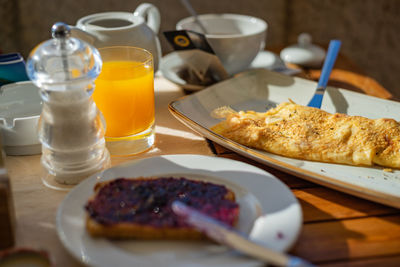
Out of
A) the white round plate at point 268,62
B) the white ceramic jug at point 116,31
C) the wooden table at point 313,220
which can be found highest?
the white ceramic jug at point 116,31

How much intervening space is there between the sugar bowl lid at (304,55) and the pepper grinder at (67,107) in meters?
0.99

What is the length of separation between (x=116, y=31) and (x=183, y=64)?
1.15 feet

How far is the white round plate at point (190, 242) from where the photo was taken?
68 centimetres

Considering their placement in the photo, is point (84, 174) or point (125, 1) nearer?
point (84, 174)

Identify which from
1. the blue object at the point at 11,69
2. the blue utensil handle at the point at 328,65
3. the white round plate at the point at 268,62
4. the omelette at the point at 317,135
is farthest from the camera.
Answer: the white round plate at the point at 268,62

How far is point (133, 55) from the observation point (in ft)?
3.64

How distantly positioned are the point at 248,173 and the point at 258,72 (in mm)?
611

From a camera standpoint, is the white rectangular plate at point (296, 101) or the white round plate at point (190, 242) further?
the white rectangular plate at point (296, 101)

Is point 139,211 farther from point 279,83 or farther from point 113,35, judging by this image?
point 279,83

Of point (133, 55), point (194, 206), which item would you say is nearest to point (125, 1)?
point (133, 55)

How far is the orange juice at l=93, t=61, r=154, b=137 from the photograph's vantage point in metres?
1.03

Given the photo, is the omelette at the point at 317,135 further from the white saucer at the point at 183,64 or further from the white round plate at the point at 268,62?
the white round plate at the point at 268,62

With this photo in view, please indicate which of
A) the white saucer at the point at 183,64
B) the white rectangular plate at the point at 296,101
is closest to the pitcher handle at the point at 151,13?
the white saucer at the point at 183,64

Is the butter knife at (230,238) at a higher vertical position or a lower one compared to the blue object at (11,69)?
lower
